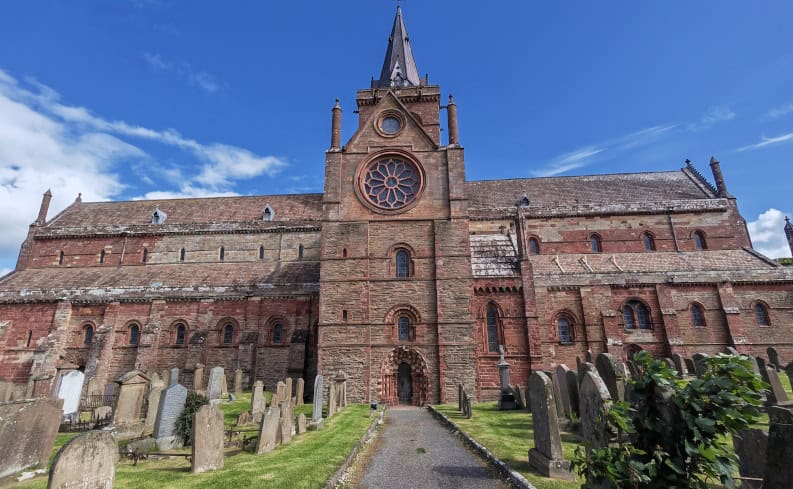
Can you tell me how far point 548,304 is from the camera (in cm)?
2348

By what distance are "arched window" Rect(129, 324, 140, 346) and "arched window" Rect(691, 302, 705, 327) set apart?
1336 inches

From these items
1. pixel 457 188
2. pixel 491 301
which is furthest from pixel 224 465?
pixel 457 188

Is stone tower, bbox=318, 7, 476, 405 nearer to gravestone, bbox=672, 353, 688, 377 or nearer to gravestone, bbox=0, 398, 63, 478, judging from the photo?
gravestone, bbox=672, 353, 688, 377

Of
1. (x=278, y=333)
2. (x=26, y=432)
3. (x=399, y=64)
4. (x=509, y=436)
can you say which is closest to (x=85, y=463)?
(x=26, y=432)

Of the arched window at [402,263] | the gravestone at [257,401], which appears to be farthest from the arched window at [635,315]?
the gravestone at [257,401]

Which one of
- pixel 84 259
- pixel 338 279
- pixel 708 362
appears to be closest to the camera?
pixel 708 362

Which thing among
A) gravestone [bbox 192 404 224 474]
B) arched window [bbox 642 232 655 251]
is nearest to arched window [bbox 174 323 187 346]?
gravestone [bbox 192 404 224 474]

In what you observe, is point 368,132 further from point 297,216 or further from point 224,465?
point 224,465

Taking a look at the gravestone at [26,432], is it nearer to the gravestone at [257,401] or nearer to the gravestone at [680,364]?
the gravestone at [257,401]

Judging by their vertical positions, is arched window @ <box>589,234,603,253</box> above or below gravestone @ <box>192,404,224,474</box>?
above

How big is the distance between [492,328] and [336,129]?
14.6m

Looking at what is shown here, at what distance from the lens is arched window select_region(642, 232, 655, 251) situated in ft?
92.2

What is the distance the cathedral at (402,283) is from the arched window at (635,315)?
0.08 m

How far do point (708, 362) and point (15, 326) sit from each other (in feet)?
115
